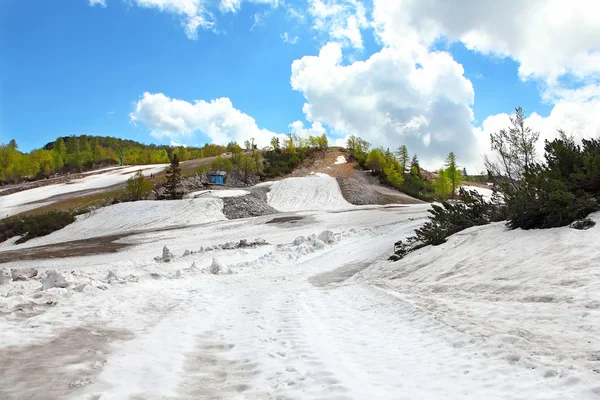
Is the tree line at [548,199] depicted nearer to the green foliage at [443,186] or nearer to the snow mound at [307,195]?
the snow mound at [307,195]

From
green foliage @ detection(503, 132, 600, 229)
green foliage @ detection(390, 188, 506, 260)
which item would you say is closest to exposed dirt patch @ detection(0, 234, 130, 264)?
green foliage @ detection(390, 188, 506, 260)

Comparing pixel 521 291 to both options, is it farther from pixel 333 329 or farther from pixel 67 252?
pixel 67 252

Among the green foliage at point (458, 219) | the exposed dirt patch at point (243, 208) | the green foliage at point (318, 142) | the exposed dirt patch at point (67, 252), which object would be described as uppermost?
the green foliage at point (318, 142)

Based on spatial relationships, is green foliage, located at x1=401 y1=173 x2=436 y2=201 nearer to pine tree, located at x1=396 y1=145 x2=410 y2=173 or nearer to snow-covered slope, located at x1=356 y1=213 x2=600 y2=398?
pine tree, located at x1=396 y1=145 x2=410 y2=173

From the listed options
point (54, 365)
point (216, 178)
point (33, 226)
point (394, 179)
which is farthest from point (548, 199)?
point (394, 179)

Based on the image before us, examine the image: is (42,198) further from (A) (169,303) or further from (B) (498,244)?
(B) (498,244)

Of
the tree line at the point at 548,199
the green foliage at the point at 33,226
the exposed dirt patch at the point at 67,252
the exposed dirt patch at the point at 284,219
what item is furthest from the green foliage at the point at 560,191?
the green foliage at the point at 33,226

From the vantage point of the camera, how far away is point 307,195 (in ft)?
196

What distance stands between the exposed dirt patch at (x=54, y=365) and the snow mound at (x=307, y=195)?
46.2m

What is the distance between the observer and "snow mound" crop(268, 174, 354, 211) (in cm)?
5375

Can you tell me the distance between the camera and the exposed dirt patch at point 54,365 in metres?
3.79

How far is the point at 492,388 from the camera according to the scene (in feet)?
12.0

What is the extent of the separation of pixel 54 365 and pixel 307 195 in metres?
55.6

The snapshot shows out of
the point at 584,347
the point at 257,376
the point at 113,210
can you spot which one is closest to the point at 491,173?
the point at 584,347
